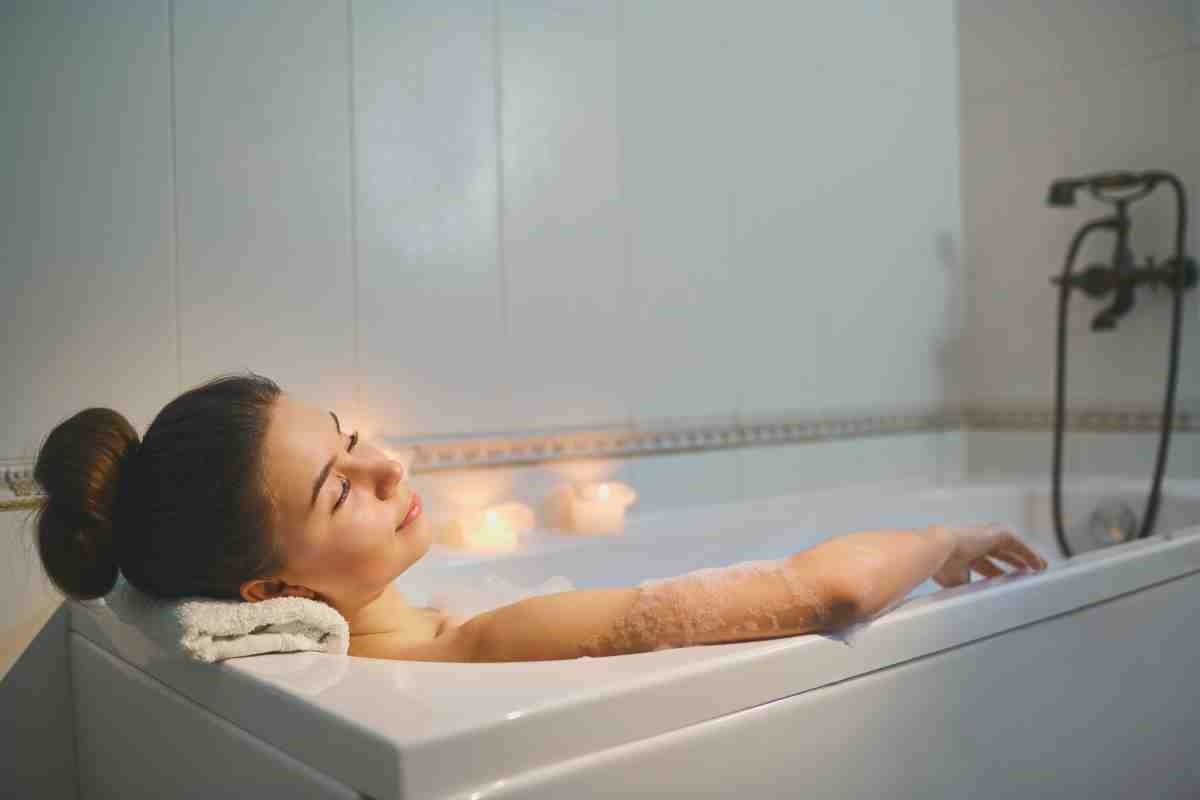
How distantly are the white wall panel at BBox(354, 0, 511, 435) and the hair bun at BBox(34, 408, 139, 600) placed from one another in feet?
2.29

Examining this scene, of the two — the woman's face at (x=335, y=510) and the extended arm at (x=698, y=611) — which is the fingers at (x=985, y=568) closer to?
the extended arm at (x=698, y=611)

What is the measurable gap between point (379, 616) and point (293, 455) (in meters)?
0.25

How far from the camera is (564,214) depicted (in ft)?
6.26

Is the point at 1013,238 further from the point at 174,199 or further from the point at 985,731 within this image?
the point at 174,199

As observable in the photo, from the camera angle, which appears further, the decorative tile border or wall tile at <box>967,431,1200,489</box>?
wall tile at <box>967,431,1200,489</box>

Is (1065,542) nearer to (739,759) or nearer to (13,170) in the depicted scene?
(739,759)

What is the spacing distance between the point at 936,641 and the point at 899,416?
1594 mm

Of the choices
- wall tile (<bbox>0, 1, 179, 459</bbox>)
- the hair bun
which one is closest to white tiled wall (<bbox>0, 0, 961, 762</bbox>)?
wall tile (<bbox>0, 1, 179, 459</bbox>)

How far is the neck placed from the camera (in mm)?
1137

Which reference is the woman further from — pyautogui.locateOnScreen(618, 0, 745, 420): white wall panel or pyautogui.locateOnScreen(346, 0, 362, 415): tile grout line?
pyautogui.locateOnScreen(618, 0, 745, 420): white wall panel

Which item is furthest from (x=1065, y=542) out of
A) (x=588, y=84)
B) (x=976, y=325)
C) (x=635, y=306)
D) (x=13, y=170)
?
(x=13, y=170)

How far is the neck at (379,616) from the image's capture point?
1.14m

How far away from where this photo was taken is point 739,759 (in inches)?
34.4

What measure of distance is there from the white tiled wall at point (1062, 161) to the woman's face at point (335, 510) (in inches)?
75.0
